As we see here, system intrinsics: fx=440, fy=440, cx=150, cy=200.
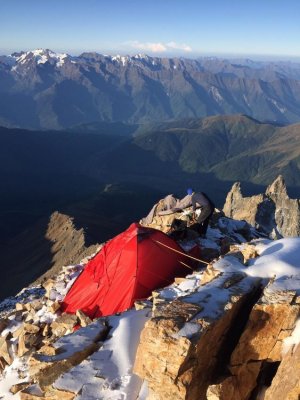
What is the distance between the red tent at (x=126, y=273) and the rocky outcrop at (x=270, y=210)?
60.2m

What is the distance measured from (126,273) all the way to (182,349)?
10.6 m

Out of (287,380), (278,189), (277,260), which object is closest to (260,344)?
(287,380)

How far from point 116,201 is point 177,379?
13438 cm

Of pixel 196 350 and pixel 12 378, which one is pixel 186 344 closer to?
pixel 196 350

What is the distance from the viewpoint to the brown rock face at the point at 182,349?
449 inches

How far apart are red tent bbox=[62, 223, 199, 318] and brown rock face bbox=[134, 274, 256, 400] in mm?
7742

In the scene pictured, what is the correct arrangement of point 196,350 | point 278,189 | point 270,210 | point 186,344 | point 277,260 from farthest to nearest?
point 278,189 → point 270,210 → point 277,260 → point 196,350 → point 186,344

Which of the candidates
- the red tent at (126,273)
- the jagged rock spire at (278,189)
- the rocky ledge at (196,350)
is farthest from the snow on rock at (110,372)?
the jagged rock spire at (278,189)

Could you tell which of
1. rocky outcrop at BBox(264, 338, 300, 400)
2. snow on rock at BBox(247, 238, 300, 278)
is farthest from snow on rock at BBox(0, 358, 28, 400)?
snow on rock at BBox(247, 238, 300, 278)

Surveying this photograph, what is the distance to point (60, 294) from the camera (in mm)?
24203

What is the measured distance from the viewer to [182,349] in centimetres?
1148

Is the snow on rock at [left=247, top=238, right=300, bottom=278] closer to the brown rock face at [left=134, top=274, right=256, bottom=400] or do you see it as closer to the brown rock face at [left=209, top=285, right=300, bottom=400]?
the brown rock face at [left=209, top=285, right=300, bottom=400]

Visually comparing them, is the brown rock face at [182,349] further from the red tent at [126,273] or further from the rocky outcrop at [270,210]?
the rocky outcrop at [270,210]

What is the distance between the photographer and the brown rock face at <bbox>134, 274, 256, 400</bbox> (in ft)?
37.4
